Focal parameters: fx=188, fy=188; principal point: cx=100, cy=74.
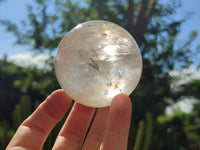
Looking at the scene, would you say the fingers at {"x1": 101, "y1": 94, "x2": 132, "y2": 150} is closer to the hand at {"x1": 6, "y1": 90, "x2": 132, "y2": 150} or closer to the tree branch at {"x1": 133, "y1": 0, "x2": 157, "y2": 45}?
the hand at {"x1": 6, "y1": 90, "x2": 132, "y2": 150}

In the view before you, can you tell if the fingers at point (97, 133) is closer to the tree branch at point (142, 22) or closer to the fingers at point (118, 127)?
the fingers at point (118, 127)

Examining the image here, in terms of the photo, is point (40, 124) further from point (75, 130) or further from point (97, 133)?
point (97, 133)

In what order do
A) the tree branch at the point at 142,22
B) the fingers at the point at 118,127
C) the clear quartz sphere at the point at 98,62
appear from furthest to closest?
1. the tree branch at the point at 142,22
2. the clear quartz sphere at the point at 98,62
3. the fingers at the point at 118,127

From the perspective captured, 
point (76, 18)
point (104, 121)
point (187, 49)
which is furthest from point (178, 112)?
point (104, 121)

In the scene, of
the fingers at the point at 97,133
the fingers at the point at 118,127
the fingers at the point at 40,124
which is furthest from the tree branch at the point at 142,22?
the fingers at the point at 118,127

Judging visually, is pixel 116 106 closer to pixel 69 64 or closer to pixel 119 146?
pixel 119 146

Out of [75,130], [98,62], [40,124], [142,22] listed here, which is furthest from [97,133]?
[142,22]
